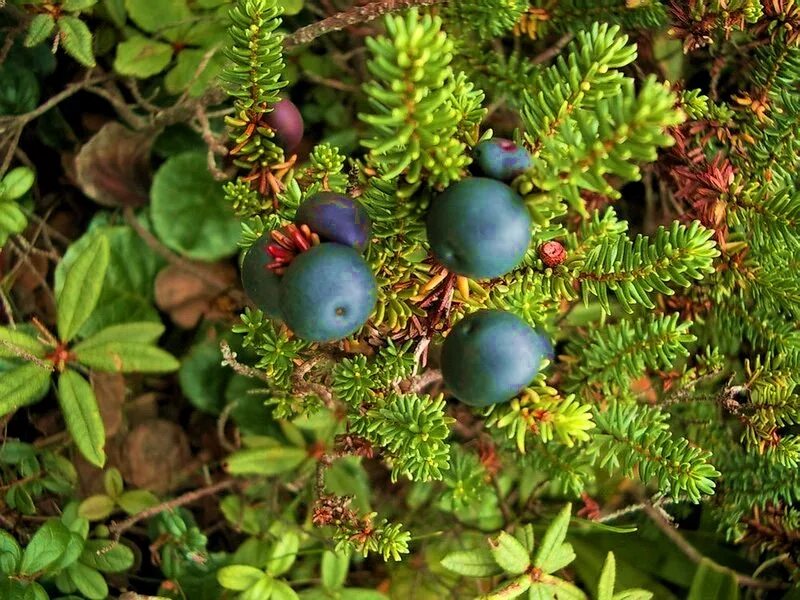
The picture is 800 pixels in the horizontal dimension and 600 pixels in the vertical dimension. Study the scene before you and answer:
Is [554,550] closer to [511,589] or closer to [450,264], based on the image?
[511,589]

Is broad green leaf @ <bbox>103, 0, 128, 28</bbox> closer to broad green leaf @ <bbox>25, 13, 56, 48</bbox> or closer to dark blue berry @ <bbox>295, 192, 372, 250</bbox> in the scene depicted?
broad green leaf @ <bbox>25, 13, 56, 48</bbox>

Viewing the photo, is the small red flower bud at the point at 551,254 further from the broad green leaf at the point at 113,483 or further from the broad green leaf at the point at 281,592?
the broad green leaf at the point at 113,483

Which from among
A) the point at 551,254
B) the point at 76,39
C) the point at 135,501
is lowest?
the point at 135,501

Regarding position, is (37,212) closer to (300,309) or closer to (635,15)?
(300,309)

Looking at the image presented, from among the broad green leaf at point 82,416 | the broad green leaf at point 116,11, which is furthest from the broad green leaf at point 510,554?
the broad green leaf at point 116,11

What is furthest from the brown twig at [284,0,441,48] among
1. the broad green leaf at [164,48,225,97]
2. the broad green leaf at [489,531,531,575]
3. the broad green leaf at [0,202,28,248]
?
the broad green leaf at [489,531,531,575]

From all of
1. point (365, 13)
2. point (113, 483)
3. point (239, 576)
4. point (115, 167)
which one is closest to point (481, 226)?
point (365, 13)
